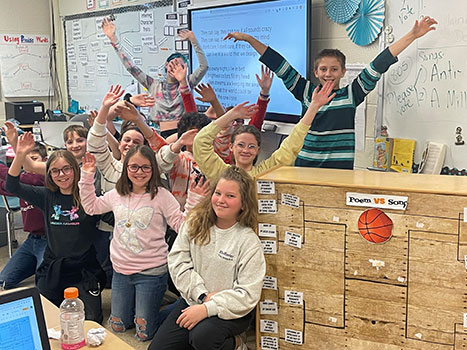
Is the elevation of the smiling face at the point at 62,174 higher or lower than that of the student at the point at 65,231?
higher

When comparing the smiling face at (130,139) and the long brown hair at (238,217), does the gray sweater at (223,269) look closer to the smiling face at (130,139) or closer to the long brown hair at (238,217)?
the long brown hair at (238,217)

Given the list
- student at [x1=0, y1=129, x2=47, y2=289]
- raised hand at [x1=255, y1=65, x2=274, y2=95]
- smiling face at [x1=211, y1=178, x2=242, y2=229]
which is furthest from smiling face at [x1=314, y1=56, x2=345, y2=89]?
student at [x1=0, y1=129, x2=47, y2=289]

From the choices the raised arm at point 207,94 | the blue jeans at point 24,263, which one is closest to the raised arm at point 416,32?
the raised arm at point 207,94

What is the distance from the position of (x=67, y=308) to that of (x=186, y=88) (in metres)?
2.30

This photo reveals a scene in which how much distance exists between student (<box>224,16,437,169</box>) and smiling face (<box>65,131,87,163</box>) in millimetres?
1194

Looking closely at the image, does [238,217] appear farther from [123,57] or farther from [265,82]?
[123,57]

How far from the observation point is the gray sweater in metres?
2.23

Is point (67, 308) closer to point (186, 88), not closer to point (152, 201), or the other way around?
point (152, 201)

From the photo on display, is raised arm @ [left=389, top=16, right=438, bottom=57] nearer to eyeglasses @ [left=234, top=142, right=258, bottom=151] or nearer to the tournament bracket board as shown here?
the tournament bracket board

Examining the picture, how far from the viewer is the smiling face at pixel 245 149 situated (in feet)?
8.86

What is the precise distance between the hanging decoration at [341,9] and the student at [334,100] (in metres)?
0.35

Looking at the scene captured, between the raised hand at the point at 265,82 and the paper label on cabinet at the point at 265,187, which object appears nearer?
the paper label on cabinet at the point at 265,187

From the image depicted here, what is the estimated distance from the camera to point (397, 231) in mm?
2020

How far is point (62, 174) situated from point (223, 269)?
1.19 m
